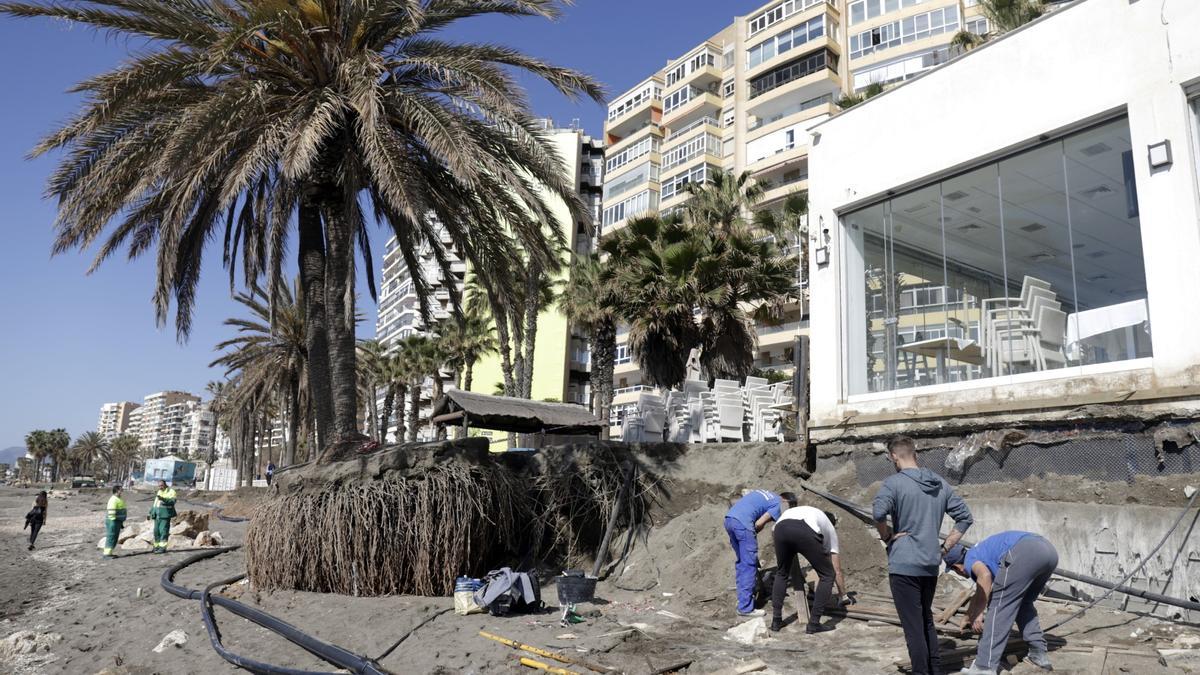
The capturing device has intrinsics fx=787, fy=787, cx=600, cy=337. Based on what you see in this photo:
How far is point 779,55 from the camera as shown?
166 ft

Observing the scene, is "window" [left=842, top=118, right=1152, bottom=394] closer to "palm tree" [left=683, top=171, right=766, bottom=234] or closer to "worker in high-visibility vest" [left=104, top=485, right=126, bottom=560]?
"palm tree" [left=683, top=171, right=766, bottom=234]

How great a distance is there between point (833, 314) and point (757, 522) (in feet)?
13.6

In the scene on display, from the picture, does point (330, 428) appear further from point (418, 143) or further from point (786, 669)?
point (786, 669)

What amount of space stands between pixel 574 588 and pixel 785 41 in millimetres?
48123

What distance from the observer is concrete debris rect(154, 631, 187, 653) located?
9.55 m

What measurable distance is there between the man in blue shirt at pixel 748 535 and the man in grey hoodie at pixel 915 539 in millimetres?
2839

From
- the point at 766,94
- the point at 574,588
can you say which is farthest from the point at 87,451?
the point at 574,588

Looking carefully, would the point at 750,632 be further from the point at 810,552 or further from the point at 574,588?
the point at 574,588

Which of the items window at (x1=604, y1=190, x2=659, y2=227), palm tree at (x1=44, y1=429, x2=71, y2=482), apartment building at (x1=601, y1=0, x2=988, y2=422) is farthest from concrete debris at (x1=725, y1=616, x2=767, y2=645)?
palm tree at (x1=44, y1=429, x2=71, y2=482)

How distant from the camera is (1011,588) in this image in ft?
19.1

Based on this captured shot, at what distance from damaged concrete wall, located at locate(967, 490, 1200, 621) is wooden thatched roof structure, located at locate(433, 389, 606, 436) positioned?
40.1 feet

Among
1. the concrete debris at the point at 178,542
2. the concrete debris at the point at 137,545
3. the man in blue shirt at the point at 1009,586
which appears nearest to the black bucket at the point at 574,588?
the man in blue shirt at the point at 1009,586

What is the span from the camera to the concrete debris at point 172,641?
9.55 meters

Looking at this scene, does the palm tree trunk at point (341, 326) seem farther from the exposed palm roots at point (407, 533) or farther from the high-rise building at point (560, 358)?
the high-rise building at point (560, 358)
